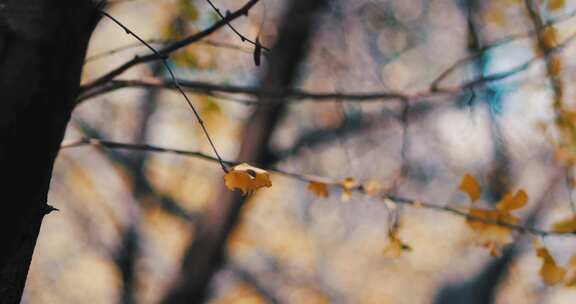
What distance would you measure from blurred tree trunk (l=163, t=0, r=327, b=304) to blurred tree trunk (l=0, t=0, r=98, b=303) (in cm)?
184

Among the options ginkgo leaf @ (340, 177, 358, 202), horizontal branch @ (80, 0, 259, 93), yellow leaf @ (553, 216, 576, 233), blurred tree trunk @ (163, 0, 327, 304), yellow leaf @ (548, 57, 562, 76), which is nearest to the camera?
horizontal branch @ (80, 0, 259, 93)

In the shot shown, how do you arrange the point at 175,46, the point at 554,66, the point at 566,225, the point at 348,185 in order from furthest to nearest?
the point at 554,66, the point at 566,225, the point at 348,185, the point at 175,46

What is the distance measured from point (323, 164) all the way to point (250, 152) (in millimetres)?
1701

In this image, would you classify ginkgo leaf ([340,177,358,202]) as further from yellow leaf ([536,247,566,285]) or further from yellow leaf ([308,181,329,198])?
yellow leaf ([536,247,566,285])

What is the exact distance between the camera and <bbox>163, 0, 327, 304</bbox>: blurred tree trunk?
2.52m

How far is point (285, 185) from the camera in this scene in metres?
5.76

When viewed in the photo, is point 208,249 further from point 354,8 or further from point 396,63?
point 396,63

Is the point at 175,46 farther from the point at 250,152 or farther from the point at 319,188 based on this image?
the point at 250,152

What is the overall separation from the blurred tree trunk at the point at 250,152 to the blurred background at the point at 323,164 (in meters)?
0.03

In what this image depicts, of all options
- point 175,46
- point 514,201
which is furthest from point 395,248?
point 175,46

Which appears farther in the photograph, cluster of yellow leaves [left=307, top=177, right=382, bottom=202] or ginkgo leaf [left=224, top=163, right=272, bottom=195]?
cluster of yellow leaves [left=307, top=177, right=382, bottom=202]

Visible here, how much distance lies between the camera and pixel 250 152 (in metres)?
2.61

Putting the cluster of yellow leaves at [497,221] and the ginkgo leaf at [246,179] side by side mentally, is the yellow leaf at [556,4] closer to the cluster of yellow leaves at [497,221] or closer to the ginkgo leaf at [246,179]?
the cluster of yellow leaves at [497,221]

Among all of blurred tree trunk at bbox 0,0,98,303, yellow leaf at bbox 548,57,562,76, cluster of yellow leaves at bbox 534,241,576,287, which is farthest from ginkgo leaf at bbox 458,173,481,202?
blurred tree trunk at bbox 0,0,98,303
